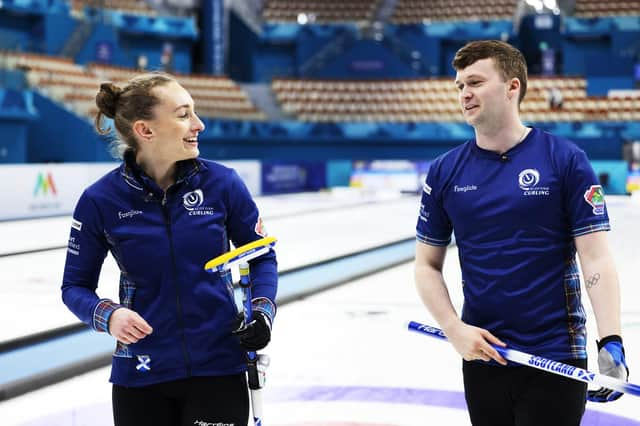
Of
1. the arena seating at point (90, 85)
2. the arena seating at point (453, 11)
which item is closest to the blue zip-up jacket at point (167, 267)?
the arena seating at point (90, 85)

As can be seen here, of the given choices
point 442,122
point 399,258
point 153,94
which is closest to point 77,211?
point 153,94

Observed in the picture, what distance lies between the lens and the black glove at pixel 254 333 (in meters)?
2.21

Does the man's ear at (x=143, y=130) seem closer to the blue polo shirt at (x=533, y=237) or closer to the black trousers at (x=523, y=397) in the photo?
the blue polo shirt at (x=533, y=237)

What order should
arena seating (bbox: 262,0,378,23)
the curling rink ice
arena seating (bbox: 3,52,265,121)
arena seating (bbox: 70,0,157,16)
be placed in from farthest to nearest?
arena seating (bbox: 262,0,378,23)
arena seating (bbox: 70,0,157,16)
arena seating (bbox: 3,52,265,121)
the curling rink ice

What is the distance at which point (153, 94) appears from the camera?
2.36m

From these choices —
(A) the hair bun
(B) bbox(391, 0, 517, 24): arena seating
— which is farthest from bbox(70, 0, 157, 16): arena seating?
(A) the hair bun

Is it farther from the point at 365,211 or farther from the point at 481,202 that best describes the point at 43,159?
the point at 481,202

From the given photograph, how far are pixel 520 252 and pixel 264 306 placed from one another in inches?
28.4

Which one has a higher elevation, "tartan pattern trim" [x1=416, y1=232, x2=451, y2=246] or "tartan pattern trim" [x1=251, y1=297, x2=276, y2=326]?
"tartan pattern trim" [x1=416, y1=232, x2=451, y2=246]

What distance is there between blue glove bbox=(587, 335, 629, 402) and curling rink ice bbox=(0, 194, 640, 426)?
1.76 meters

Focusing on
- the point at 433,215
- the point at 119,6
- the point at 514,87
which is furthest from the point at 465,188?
the point at 119,6

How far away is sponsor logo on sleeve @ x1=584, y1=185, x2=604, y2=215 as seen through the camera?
2.25m

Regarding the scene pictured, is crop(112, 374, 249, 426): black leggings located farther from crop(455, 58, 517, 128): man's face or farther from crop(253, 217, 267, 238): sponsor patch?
crop(455, 58, 517, 128): man's face

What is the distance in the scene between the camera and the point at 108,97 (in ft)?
7.86
